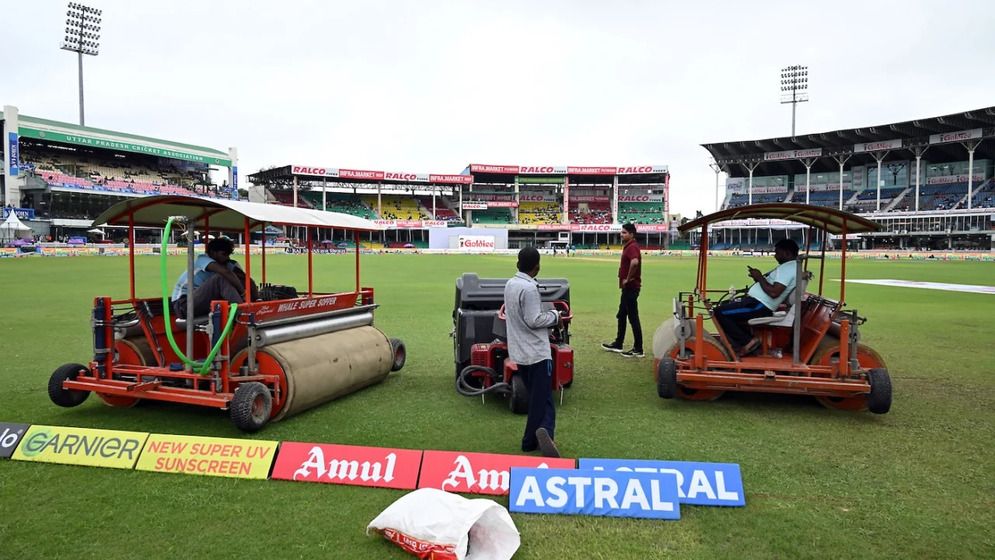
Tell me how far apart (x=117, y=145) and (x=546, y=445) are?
244 feet

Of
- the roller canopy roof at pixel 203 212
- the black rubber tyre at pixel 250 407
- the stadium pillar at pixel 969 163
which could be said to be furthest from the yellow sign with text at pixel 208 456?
the stadium pillar at pixel 969 163

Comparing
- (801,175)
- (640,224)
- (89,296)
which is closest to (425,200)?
(640,224)

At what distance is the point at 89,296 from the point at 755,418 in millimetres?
18336

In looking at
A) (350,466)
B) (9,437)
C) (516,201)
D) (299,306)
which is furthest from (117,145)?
(350,466)

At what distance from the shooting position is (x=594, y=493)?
13.1 ft

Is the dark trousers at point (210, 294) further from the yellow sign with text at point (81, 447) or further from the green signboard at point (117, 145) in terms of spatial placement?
the green signboard at point (117, 145)

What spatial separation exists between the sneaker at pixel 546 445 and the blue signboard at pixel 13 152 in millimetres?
68949

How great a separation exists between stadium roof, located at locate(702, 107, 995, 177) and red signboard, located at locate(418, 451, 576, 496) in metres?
74.8

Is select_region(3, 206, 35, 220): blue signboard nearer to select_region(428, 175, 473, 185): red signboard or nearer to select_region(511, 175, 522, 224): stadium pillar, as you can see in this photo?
select_region(428, 175, 473, 185): red signboard

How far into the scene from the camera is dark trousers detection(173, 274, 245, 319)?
6055mm

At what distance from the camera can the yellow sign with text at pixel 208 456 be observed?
4496 mm

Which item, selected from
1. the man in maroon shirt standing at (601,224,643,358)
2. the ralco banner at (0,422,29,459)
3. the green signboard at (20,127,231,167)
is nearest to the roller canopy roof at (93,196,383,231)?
the ralco banner at (0,422,29,459)

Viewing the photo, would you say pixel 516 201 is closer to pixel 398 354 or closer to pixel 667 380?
pixel 398 354

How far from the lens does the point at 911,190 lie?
73.9 m
